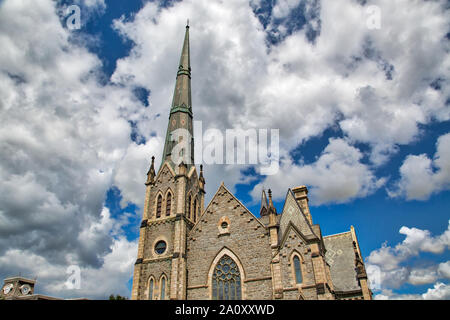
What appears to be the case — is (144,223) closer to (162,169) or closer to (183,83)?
(162,169)

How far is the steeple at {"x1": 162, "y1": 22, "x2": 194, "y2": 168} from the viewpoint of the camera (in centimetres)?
3403

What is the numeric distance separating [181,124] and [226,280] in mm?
19361

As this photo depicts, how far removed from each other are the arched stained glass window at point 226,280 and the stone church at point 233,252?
2.8 inches

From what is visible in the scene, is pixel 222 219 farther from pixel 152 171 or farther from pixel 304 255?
pixel 152 171

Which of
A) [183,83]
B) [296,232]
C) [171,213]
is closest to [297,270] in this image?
[296,232]

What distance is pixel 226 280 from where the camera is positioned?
78.8 feet

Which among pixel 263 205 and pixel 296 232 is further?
pixel 263 205

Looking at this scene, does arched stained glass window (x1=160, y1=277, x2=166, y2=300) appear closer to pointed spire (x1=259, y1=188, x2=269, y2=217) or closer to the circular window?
the circular window

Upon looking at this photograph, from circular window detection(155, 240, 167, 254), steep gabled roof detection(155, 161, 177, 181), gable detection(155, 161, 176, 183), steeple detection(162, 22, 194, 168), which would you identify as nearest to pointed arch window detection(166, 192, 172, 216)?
gable detection(155, 161, 176, 183)

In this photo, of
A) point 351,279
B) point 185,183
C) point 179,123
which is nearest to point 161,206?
point 185,183

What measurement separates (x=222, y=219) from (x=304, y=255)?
7651mm

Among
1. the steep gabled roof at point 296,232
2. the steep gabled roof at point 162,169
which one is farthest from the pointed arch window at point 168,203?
the steep gabled roof at point 296,232

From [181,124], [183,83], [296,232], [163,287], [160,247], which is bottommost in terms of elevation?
[163,287]
